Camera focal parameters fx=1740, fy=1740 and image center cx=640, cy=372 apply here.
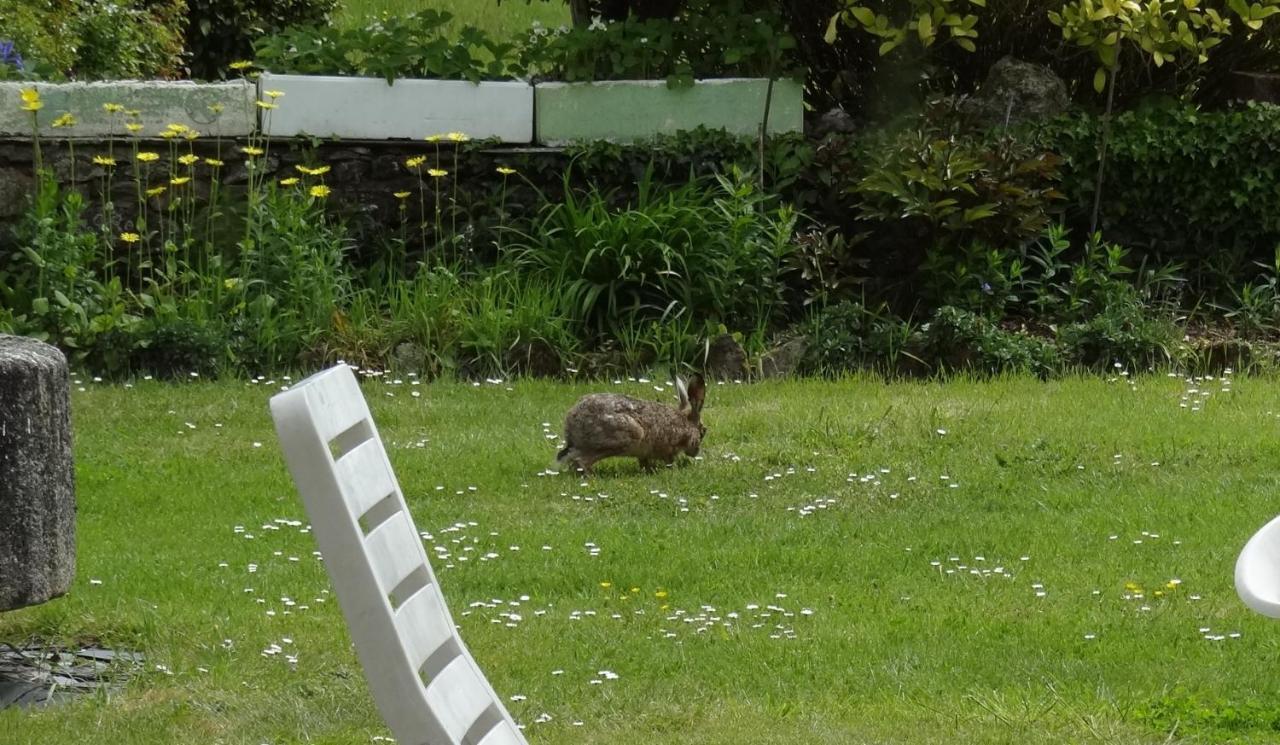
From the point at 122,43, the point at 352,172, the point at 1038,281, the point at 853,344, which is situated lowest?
the point at 853,344

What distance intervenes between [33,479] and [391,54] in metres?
6.04

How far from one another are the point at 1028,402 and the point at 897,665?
3712 millimetres

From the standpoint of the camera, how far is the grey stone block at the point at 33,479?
4785mm

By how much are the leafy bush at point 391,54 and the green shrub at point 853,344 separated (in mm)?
2574

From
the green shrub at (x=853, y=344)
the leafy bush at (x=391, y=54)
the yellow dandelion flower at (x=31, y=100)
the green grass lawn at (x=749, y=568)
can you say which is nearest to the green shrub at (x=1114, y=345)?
the green grass lawn at (x=749, y=568)

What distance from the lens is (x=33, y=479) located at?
15.9 feet

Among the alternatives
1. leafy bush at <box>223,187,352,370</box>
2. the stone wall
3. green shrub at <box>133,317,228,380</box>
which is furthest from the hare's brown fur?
the stone wall

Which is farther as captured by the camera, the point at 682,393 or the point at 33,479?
the point at 682,393

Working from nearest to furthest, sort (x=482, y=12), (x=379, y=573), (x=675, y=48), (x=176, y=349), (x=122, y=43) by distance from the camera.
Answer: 1. (x=379, y=573)
2. (x=176, y=349)
3. (x=675, y=48)
4. (x=122, y=43)
5. (x=482, y=12)

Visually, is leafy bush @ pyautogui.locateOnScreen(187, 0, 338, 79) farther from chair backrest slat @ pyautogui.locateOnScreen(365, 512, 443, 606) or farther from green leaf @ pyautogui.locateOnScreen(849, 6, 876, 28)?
chair backrest slat @ pyautogui.locateOnScreen(365, 512, 443, 606)

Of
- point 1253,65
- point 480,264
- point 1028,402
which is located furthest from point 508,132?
point 1253,65

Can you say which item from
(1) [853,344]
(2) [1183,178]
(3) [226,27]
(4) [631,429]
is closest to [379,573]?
(4) [631,429]

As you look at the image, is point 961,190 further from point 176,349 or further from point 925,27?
A: point 176,349

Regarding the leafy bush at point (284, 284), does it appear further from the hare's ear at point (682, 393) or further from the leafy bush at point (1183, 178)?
the leafy bush at point (1183, 178)
